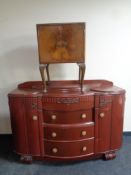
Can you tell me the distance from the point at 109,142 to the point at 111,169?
0.27 meters

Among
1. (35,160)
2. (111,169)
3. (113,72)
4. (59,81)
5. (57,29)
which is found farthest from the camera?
(113,72)

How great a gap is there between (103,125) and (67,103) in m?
0.47

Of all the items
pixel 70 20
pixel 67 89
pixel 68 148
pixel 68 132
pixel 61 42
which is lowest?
pixel 68 148

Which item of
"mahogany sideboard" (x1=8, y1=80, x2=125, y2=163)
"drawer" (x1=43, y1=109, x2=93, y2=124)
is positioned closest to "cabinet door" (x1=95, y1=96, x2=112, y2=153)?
"mahogany sideboard" (x1=8, y1=80, x2=125, y2=163)

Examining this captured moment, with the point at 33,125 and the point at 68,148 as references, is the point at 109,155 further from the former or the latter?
the point at 33,125

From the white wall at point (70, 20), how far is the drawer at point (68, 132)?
739mm

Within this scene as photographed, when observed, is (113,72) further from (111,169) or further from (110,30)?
(111,169)

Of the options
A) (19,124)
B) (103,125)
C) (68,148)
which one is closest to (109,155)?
(103,125)

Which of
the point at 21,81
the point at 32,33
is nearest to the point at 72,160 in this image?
the point at 21,81

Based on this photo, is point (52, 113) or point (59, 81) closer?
point (52, 113)

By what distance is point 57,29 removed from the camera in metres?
1.84

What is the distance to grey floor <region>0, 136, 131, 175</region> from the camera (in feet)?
6.39

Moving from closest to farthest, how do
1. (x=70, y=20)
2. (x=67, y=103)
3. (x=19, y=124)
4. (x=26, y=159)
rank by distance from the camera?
(x=67, y=103) → (x=19, y=124) → (x=26, y=159) → (x=70, y=20)

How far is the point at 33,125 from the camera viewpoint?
196 cm
